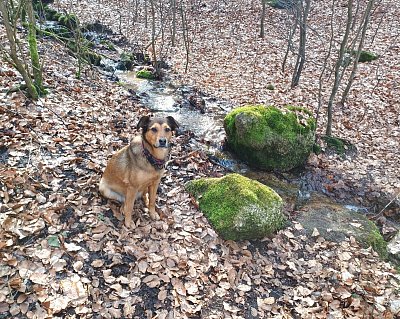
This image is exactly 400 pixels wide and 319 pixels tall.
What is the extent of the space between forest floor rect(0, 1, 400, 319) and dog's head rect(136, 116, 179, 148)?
4.82 ft

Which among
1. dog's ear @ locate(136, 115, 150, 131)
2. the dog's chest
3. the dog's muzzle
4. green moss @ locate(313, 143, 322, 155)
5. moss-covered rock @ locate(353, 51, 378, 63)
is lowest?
green moss @ locate(313, 143, 322, 155)

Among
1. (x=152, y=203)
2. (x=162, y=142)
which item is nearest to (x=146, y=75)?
(x=152, y=203)

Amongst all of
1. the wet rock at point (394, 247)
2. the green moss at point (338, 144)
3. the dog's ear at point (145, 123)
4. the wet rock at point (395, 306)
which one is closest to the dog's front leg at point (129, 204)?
the dog's ear at point (145, 123)

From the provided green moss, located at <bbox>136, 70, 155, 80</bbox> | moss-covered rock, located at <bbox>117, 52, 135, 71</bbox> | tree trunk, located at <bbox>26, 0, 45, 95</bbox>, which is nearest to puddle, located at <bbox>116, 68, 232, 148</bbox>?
green moss, located at <bbox>136, 70, 155, 80</bbox>

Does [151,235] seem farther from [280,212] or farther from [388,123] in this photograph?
[388,123]

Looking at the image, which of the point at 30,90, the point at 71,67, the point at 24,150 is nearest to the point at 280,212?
the point at 24,150

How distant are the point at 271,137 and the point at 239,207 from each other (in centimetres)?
311

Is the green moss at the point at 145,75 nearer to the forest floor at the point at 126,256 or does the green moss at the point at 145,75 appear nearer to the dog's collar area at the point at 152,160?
the forest floor at the point at 126,256

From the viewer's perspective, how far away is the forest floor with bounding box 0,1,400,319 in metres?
4.22

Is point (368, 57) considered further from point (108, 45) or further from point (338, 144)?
point (108, 45)

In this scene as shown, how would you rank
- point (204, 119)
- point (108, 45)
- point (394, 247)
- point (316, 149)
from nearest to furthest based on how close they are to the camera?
point (394, 247)
point (316, 149)
point (204, 119)
point (108, 45)

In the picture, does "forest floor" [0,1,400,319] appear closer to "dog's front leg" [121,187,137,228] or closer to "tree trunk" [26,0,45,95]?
"dog's front leg" [121,187,137,228]

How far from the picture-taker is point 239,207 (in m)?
5.91

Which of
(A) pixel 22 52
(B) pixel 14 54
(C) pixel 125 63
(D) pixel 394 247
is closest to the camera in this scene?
(D) pixel 394 247
